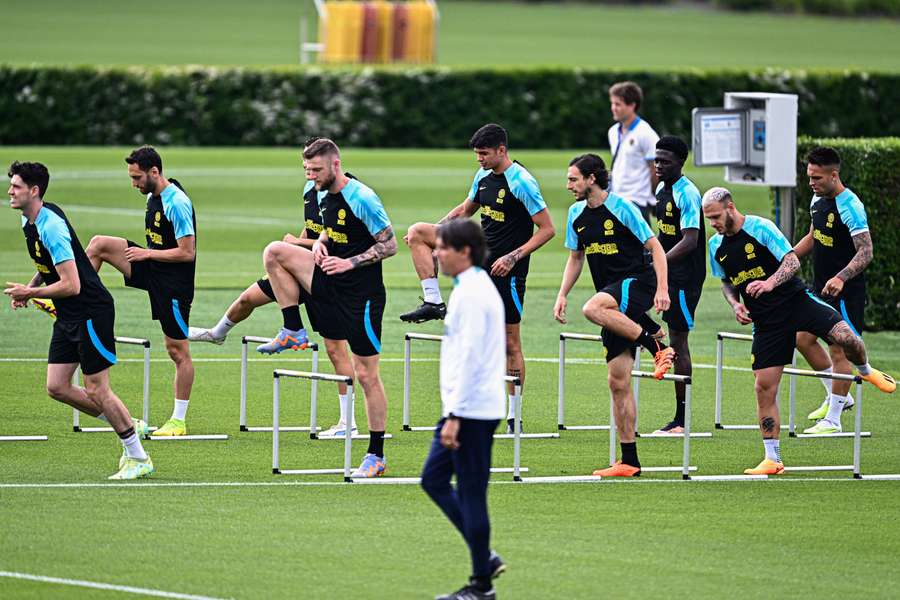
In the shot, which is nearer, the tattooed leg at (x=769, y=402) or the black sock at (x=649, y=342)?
the black sock at (x=649, y=342)

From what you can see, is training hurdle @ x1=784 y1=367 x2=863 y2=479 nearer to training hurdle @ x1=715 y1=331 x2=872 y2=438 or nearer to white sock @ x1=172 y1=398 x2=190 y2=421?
training hurdle @ x1=715 y1=331 x2=872 y2=438

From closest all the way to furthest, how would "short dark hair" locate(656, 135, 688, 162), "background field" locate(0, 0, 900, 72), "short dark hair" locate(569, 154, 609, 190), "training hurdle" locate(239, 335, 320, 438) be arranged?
"short dark hair" locate(569, 154, 609, 190) → "training hurdle" locate(239, 335, 320, 438) → "short dark hair" locate(656, 135, 688, 162) → "background field" locate(0, 0, 900, 72)

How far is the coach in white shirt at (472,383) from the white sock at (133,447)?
390 centimetres

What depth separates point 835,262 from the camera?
14953mm

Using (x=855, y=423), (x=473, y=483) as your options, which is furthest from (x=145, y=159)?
(x=855, y=423)

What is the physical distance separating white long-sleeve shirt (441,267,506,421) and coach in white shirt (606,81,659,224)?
910cm

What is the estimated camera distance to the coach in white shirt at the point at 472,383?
9.26 meters

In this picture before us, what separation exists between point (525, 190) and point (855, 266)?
2.92 meters

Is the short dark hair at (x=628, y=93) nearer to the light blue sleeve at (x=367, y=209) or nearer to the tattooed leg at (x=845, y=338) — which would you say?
the tattooed leg at (x=845, y=338)

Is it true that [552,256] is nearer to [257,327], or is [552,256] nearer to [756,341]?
[257,327]

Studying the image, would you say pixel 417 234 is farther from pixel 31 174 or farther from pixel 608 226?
pixel 31 174

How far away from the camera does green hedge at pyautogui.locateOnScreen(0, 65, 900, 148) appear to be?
41.4 m

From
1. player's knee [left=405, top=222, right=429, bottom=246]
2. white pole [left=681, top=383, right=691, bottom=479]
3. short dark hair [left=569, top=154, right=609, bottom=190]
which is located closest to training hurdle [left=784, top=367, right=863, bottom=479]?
white pole [left=681, top=383, right=691, bottom=479]

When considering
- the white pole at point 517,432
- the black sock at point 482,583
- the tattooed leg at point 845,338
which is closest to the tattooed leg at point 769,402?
the tattooed leg at point 845,338
